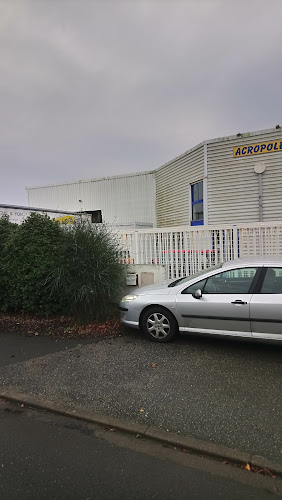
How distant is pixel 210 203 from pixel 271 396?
30.8 ft

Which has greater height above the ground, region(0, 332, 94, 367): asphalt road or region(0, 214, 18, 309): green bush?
region(0, 214, 18, 309): green bush

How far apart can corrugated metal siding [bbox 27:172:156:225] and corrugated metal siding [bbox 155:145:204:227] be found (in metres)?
1.08

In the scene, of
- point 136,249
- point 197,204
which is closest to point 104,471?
point 136,249

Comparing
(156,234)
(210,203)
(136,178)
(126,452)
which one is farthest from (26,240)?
(136,178)

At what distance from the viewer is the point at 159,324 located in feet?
15.9

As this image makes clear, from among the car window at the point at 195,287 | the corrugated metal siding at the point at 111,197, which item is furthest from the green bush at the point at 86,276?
the corrugated metal siding at the point at 111,197

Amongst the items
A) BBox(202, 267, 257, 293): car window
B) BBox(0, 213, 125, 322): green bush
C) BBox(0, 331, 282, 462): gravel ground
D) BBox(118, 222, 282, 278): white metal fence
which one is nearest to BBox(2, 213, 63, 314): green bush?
BBox(0, 213, 125, 322): green bush

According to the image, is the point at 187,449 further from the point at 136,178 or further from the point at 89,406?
the point at 136,178

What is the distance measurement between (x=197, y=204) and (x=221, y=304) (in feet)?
29.6

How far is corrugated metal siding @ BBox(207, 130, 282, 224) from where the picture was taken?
35.3 feet

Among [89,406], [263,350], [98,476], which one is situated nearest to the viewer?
[98,476]

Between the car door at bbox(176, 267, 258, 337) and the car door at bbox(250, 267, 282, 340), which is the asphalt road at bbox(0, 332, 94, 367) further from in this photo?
the car door at bbox(250, 267, 282, 340)

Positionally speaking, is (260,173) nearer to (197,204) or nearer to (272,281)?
(197,204)

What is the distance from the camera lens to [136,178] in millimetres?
18266
